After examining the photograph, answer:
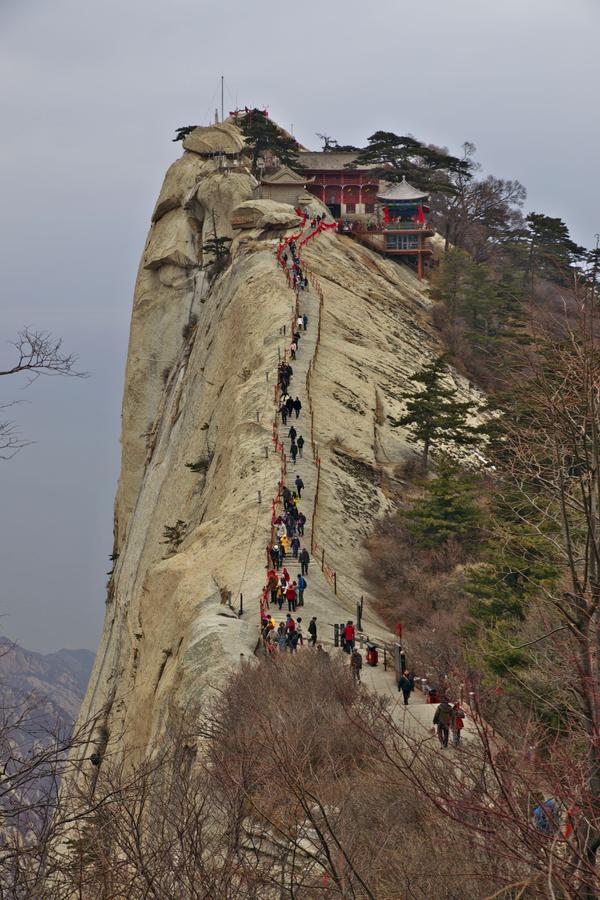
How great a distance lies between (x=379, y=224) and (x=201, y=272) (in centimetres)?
1619

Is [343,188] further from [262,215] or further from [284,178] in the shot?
[262,215]

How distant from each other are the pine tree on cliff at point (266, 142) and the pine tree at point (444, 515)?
50.0 meters

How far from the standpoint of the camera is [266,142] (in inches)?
3359

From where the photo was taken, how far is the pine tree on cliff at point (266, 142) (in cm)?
8462

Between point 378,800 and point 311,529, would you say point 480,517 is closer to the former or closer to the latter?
point 311,529

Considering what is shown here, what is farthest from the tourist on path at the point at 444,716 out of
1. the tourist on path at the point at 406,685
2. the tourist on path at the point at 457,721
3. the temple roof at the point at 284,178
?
the temple roof at the point at 284,178

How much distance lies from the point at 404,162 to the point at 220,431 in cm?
5405

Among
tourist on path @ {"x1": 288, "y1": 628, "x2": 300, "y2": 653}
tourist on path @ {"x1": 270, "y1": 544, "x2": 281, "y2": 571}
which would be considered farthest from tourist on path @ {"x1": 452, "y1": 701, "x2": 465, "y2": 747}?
tourist on path @ {"x1": 270, "y1": 544, "x2": 281, "y2": 571}

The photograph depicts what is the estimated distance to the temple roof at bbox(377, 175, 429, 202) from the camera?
83938mm

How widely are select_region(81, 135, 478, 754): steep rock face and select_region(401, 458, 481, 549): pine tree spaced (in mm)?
2077

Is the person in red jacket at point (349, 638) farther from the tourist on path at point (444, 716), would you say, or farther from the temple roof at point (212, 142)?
the temple roof at point (212, 142)

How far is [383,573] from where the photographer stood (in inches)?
1396

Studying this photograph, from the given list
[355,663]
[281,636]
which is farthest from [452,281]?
[355,663]

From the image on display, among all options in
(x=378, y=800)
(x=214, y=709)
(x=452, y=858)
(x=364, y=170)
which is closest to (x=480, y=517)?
(x=214, y=709)
